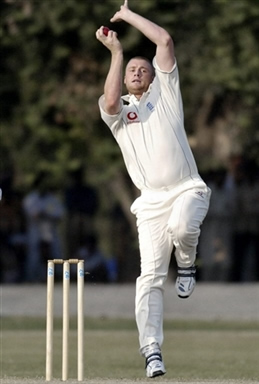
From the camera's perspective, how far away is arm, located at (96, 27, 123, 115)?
8805 millimetres

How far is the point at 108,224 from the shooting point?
2167 cm

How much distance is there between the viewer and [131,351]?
520 inches

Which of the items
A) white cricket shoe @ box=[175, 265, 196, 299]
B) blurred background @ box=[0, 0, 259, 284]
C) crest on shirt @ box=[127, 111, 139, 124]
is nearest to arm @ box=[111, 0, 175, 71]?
crest on shirt @ box=[127, 111, 139, 124]

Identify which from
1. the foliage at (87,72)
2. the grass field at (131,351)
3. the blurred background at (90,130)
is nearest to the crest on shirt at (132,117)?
the grass field at (131,351)

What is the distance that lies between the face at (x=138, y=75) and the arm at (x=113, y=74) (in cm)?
16

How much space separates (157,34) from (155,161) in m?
0.84

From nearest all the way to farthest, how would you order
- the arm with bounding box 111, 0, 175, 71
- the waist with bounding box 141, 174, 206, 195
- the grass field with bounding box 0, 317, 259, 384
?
the arm with bounding box 111, 0, 175, 71 < the waist with bounding box 141, 174, 206, 195 < the grass field with bounding box 0, 317, 259, 384

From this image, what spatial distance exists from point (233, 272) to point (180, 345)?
→ 5401 mm

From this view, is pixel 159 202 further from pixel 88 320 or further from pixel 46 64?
pixel 46 64

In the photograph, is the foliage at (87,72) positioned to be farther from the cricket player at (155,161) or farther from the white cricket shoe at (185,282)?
the white cricket shoe at (185,282)

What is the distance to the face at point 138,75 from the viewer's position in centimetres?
899

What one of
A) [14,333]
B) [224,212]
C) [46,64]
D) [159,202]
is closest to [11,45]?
[46,64]

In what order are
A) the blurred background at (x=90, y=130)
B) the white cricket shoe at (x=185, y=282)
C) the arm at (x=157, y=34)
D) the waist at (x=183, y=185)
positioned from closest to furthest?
the arm at (x=157, y=34), the waist at (x=183, y=185), the white cricket shoe at (x=185, y=282), the blurred background at (x=90, y=130)

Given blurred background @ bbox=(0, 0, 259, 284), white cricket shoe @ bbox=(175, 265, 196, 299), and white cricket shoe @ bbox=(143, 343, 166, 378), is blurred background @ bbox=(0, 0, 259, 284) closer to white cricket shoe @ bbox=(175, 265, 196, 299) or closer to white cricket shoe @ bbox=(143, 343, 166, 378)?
white cricket shoe @ bbox=(175, 265, 196, 299)
